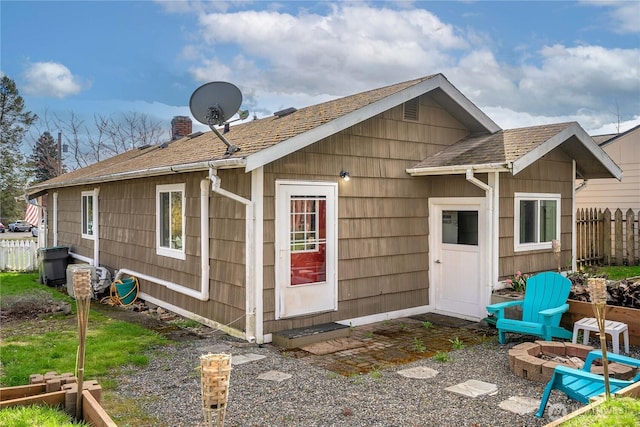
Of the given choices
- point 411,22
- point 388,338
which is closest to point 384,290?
point 388,338

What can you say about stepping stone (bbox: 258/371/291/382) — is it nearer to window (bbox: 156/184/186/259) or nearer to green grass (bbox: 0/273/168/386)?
green grass (bbox: 0/273/168/386)

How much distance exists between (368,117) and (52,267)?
8.97 m

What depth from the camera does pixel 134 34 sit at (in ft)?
46.8

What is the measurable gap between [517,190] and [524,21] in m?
4.77

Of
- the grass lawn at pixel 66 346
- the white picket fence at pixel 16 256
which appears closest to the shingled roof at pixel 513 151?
the grass lawn at pixel 66 346

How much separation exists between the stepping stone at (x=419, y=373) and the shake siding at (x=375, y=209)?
1.93 meters

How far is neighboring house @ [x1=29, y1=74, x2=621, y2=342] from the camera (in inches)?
256

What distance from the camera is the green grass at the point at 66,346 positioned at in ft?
17.2

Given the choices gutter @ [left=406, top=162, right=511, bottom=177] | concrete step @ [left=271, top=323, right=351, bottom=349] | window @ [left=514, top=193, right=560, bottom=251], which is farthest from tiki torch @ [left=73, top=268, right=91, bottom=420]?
window @ [left=514, top=193, right=560, bottom=251]

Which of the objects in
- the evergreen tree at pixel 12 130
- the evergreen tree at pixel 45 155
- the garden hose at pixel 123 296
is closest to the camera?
the garden hose at pixel 123 296

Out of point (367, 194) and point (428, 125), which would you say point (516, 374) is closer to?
point (367, 194)

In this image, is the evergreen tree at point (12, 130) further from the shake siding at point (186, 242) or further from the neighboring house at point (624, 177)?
the neighboring house at point (624, 177)

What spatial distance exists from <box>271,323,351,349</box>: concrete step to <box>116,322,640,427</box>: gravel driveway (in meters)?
0.32

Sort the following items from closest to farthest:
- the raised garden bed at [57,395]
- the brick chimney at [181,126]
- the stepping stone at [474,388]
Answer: the raised garden bed at [57,395] → the stepping stone at [474,388] → the brick chimney at [181,126]
